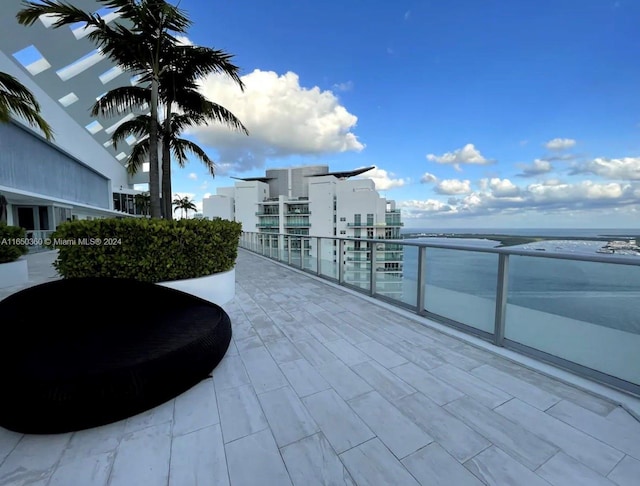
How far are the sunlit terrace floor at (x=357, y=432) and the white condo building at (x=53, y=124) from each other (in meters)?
10.5

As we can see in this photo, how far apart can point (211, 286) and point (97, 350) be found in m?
2.08

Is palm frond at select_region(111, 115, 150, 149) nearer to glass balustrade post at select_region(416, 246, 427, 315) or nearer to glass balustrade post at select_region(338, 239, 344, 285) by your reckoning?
glass balustrade post at select_region(338, 239, 344, 285)

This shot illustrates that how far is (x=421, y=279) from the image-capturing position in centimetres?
347

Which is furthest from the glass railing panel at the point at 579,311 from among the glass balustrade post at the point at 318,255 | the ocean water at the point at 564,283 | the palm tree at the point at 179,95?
the palm tree at the point at 179,95

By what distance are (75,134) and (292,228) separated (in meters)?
30.7

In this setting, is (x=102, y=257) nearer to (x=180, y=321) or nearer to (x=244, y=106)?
(x=180, y=321)

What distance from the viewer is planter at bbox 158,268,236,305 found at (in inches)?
144

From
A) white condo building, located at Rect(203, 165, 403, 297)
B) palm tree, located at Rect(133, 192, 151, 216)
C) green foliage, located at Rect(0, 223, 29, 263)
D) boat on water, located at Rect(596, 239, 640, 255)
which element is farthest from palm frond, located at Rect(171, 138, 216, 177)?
palm tree, located at Rect(133, 192, 151, 216)

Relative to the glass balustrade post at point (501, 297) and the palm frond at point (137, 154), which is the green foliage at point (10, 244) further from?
the glass balustrade post at point (501, 297)

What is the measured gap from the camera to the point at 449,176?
18578 millimetres

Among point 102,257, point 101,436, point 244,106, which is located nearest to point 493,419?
point 101,436

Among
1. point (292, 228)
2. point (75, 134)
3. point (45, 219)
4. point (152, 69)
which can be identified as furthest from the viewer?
point (292, 228)

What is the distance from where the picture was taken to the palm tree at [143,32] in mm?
3879

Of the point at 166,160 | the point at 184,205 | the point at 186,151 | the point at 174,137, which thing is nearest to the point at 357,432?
the point at 166,160
